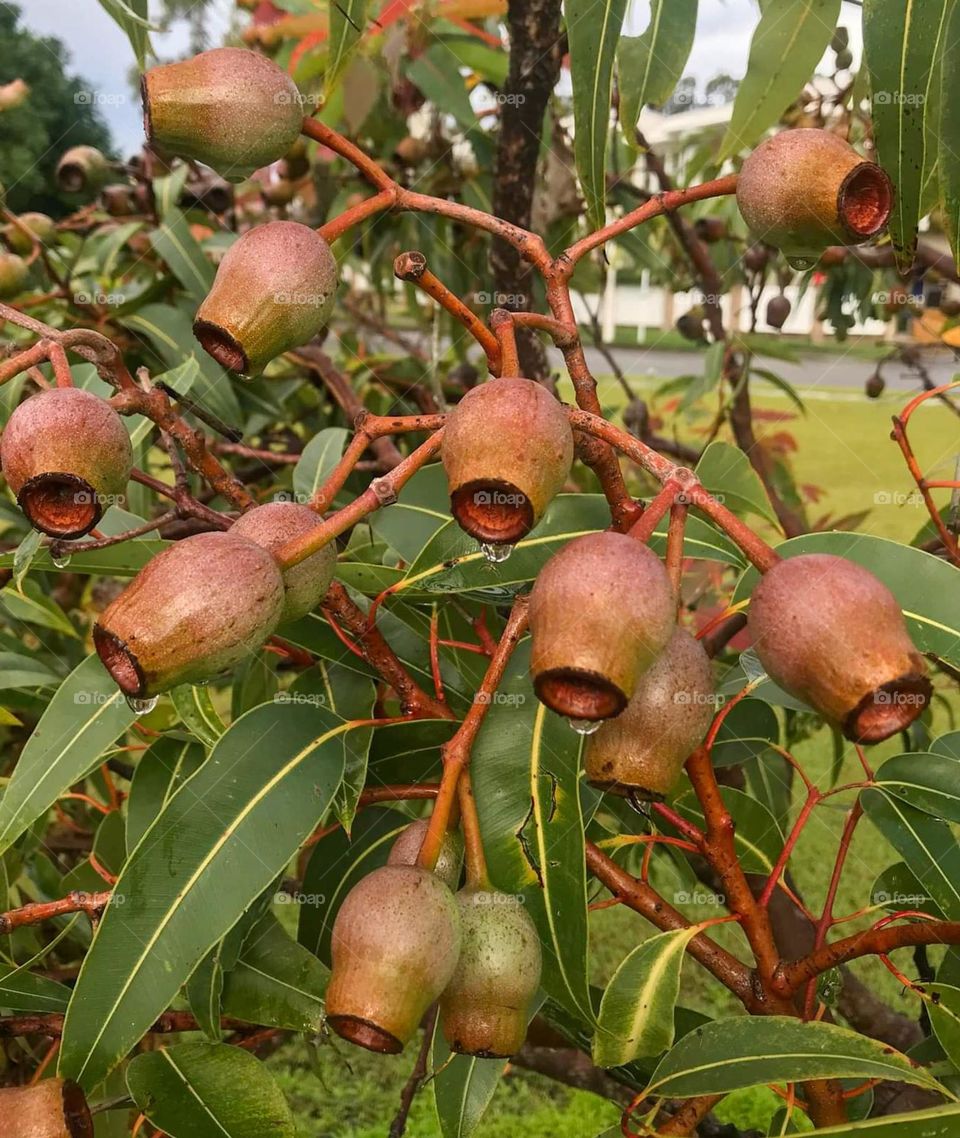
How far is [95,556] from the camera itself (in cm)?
125

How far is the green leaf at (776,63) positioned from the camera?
1.38 m

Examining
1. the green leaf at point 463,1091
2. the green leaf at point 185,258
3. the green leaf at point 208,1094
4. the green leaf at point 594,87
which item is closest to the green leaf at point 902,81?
the green leaf at point 594,87

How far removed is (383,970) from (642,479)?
253 centimetres

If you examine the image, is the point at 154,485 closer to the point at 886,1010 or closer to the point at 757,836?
the point at 757,836

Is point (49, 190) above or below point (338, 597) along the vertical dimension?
below

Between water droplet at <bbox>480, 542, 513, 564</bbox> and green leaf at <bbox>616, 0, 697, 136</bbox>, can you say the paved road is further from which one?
water droplet at <bbox>480, 542, 513, 564</bbox>

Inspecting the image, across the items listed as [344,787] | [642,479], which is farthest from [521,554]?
[642,479]

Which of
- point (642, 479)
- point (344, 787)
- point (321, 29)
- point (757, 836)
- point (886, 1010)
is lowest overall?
point (886, 1010)

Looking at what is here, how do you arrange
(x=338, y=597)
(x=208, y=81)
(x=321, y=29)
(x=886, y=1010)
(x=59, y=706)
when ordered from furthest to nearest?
(x=321, y=29), (x=886, y=1010), (x=59, y=706), (x=338, y=597), (x=208, y=81)

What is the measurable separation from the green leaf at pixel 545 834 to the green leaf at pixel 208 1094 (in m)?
0.34

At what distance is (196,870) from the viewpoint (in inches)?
37.7

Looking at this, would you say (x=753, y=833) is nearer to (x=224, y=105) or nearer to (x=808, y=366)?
(x=224, y=105)

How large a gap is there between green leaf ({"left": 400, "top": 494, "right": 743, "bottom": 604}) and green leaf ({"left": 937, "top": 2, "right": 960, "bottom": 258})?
1.42 ft

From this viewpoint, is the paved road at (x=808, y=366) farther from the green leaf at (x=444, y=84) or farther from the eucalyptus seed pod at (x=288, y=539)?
the eucalyptus seed pod at (x=288, y=539)
